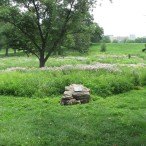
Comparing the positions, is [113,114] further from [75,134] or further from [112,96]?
[112,96]

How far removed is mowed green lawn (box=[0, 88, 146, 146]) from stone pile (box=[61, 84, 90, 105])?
39 cm

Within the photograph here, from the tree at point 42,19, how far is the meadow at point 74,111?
22.5 ft

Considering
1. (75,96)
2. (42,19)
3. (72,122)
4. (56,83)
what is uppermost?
(42,19)

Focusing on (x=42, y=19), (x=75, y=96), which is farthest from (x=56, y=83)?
(x=42, y=19)

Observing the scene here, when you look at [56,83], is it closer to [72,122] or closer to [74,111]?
[74,111]

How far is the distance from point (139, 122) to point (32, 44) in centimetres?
1919

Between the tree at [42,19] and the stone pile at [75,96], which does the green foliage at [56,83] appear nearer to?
the stone pile at [75,96]

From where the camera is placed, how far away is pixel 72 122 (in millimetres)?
12625

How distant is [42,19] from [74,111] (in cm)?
1623

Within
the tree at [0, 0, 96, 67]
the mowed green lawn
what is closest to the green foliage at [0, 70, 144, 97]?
the mowed green lawn

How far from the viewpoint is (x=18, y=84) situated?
18625 mm

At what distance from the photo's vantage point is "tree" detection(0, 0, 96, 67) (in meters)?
28.2

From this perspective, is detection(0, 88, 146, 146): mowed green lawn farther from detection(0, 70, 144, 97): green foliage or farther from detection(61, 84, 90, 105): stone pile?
detection(0, 70, 144, 97): green foliage

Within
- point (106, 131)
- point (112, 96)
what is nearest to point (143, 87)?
point (112, 96)
